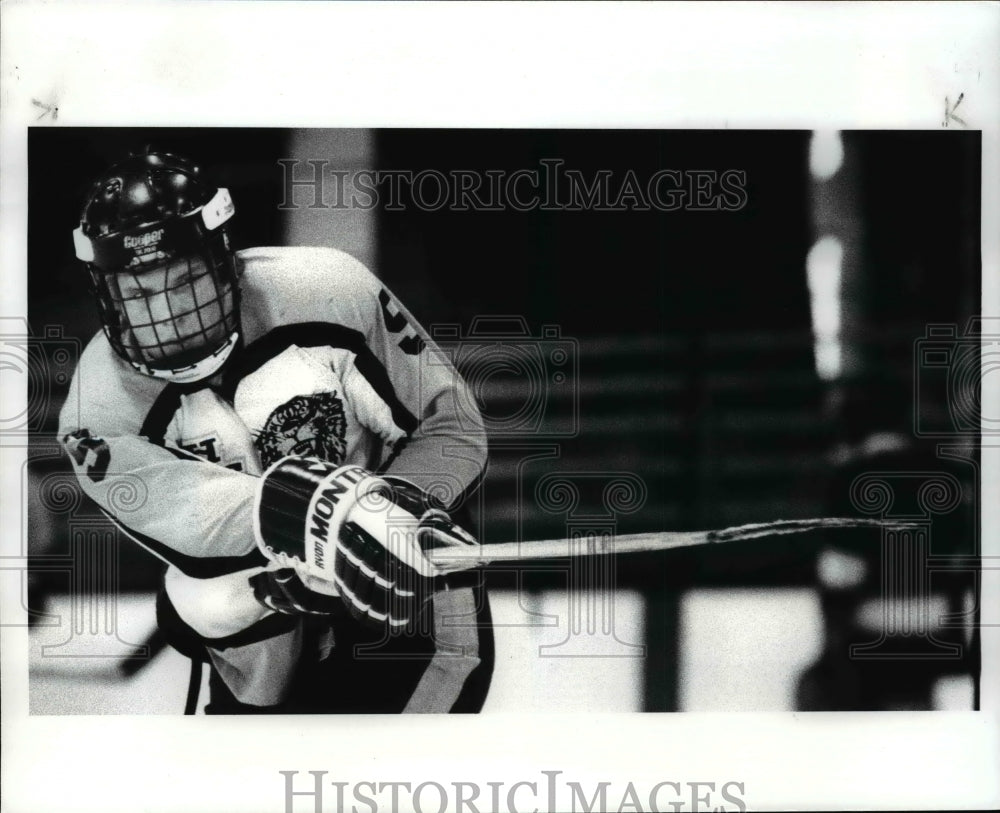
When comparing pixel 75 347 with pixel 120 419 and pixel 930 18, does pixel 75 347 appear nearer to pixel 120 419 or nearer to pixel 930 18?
pixel 120 419

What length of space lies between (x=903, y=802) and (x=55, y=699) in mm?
2072

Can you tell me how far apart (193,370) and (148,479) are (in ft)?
0.92

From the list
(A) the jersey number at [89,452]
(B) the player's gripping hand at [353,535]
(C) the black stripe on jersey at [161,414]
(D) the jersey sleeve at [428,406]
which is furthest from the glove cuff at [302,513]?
(A) the jersey number at [89,452]

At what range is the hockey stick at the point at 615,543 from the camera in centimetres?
228

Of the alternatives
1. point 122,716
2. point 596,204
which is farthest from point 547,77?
point 122,716

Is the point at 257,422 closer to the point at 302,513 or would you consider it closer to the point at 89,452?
the point at 302,513

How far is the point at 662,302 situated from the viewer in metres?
2.29

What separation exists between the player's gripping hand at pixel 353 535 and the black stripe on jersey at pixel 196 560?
4 cm

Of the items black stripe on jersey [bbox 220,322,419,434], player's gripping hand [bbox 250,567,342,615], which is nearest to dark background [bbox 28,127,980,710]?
black stripe on jersey [bbox 220,322,419,434]

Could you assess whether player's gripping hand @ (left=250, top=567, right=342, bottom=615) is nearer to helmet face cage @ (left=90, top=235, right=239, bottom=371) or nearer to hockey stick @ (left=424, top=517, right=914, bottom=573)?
hockey stick @ (left=424, top=517, right=914, bottom=573)

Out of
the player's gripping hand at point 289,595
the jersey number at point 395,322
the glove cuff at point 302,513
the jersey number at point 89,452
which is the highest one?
the jersey number at point 395,322

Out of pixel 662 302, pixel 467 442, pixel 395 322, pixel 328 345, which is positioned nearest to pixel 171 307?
pixel 328 345

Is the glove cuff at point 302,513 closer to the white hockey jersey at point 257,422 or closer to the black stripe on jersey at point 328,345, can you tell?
the white hockey jersey at point 257,422

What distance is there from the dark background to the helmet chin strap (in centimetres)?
18
